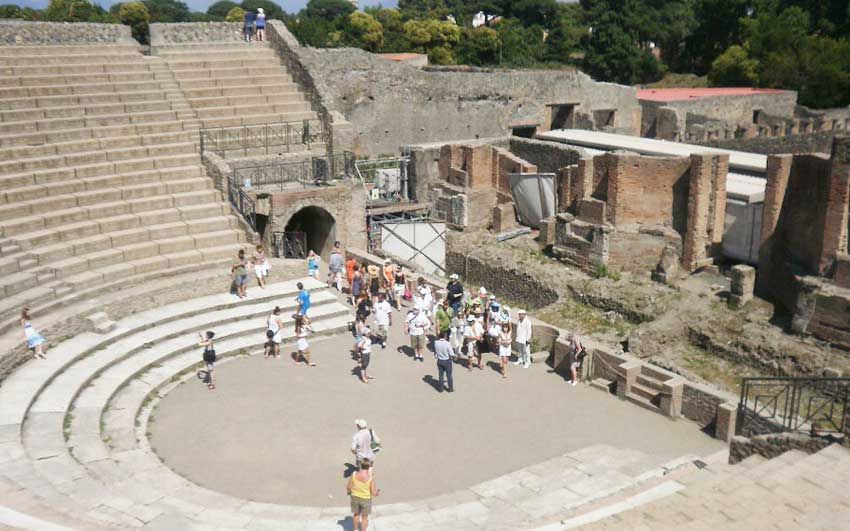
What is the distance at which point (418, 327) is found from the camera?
15.2m

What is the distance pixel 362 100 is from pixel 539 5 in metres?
57.5

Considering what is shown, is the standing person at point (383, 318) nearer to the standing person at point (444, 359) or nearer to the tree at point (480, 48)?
the standing person at point (444, 359)

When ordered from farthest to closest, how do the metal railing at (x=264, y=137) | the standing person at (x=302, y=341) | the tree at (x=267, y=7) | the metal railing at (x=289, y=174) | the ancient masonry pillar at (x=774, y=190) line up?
the tree at (x=267, y=7), the metal railing at (x=264, y=137), the metal railing at (x=289, y=174), the ancient masonry pillar at (x=774, y=190), the standing person at (x=302, y=341)

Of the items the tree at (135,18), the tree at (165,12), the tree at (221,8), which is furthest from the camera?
the tree at (221,8)

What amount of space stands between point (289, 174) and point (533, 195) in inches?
285

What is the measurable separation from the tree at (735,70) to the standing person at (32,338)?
4439 centimetres

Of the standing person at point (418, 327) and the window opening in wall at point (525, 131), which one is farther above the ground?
the window opening in wall at point (525, 131)

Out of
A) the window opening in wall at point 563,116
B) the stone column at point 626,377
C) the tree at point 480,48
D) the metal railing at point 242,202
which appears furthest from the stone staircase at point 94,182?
the tree at point 480,48

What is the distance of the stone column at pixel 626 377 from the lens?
14.4 m

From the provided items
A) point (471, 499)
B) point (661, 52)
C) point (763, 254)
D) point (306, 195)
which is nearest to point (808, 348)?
point (763, 254)

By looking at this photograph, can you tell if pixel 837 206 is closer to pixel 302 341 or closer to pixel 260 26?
pixel 302 341

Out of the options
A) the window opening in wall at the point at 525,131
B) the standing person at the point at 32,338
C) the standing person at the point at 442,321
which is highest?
the window opening in wall at the point at 525,131

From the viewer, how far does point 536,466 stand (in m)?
11.7

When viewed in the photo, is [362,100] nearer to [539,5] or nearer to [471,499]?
[471,499]
